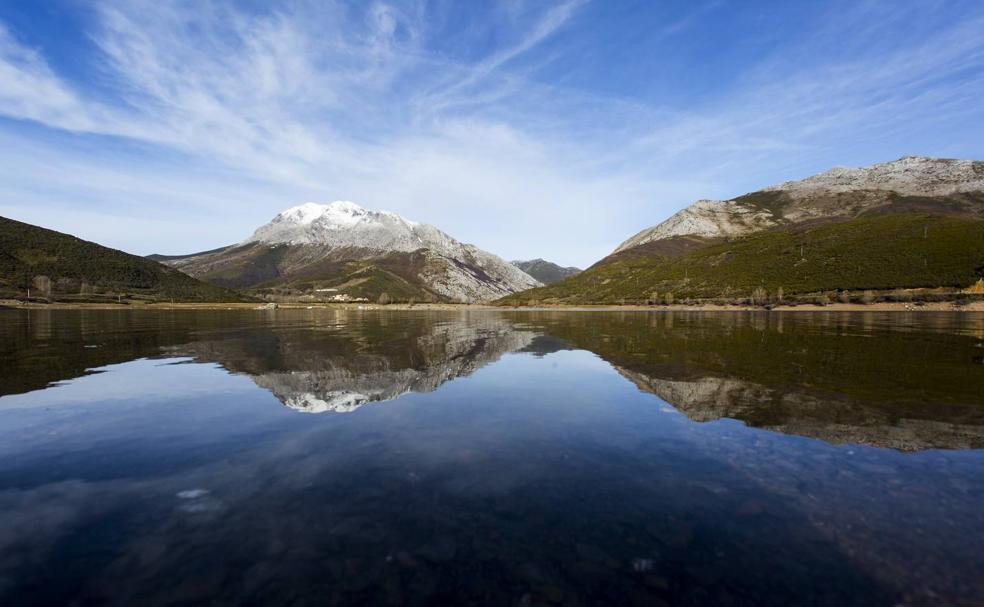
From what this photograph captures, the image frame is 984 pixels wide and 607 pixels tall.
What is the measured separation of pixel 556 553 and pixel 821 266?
220 m

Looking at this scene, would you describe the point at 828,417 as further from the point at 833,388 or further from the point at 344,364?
the point at 344,364

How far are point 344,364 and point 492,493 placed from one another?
2069 centimetres

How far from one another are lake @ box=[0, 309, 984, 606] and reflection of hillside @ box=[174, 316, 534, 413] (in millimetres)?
442

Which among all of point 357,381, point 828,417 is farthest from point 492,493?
point 357,381

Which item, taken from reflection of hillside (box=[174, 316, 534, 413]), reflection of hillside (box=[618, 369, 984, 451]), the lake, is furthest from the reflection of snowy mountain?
reflection of hillside (box=[618, 369, 984, 451])

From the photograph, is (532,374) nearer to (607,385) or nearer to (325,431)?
(607,385)

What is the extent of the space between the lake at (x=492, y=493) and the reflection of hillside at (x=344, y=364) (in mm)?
442

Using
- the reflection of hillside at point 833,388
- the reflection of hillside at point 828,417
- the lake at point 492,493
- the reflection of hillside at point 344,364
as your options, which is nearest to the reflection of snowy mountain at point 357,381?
the reflection of hillside at point 344,364

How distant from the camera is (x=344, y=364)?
2870cm

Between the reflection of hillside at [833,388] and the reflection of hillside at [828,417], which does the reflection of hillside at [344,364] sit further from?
the reflection of hillside at [828,417]

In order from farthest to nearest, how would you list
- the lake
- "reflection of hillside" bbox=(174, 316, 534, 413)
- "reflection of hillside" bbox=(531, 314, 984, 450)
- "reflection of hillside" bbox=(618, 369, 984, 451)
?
"reflection of hillside" bbox=(174, 316, 534, 413)
"reflection of hillside" bbox=(531, 314, 984, 450)
"reflection of hillside" bbox=(618, 369, 984, 451)
the lake

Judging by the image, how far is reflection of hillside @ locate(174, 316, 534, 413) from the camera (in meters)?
20.5

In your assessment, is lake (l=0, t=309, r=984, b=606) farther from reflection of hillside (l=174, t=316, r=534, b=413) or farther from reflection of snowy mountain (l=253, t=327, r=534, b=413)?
reflection of hillside (l=174, t=316, r=534, b=413)

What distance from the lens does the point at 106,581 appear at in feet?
22.6
